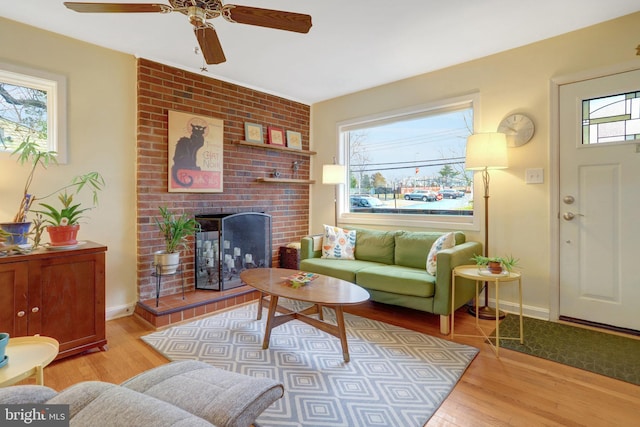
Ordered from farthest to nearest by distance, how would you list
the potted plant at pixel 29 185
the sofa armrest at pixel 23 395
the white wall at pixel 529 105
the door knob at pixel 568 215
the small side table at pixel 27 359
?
the door knob at pixel 568 215 < the white wall at pixel 529 105 < the potted plant at pixel 29 185 < the small side table at pixel 27 359 < the sofa armrest at pixel 23 395

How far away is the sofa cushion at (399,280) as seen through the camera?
2.63 m

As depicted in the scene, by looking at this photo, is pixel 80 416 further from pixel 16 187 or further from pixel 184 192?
pixel 184 192

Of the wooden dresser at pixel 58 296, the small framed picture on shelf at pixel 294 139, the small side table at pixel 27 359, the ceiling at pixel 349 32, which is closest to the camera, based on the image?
the small side table at pixel 27 359

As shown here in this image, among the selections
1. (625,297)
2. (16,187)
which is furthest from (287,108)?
(625,297)

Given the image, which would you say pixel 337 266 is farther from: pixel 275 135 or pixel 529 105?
pixel 529 105

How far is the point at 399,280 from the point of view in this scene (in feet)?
9.07

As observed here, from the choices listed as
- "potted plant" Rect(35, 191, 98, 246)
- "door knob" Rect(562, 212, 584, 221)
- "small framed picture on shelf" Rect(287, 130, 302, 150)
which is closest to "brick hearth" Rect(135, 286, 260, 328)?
"potted plant" Rect(35, 191, 98, 246)

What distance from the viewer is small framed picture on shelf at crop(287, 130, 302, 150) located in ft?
14.3

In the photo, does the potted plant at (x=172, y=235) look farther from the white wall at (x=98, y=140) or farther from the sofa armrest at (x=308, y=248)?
the sofa armrest at (x=308, y=248)

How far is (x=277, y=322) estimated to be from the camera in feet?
7.86

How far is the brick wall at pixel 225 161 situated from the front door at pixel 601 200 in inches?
119

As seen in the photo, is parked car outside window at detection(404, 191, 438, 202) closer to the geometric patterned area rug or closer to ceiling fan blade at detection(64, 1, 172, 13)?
the geometric patterned area rug

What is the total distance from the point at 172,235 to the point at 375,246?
82.6 inches

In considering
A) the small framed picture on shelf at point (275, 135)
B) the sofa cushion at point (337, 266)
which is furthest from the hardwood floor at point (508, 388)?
the small framed picture on shelf at point (275, 135)
